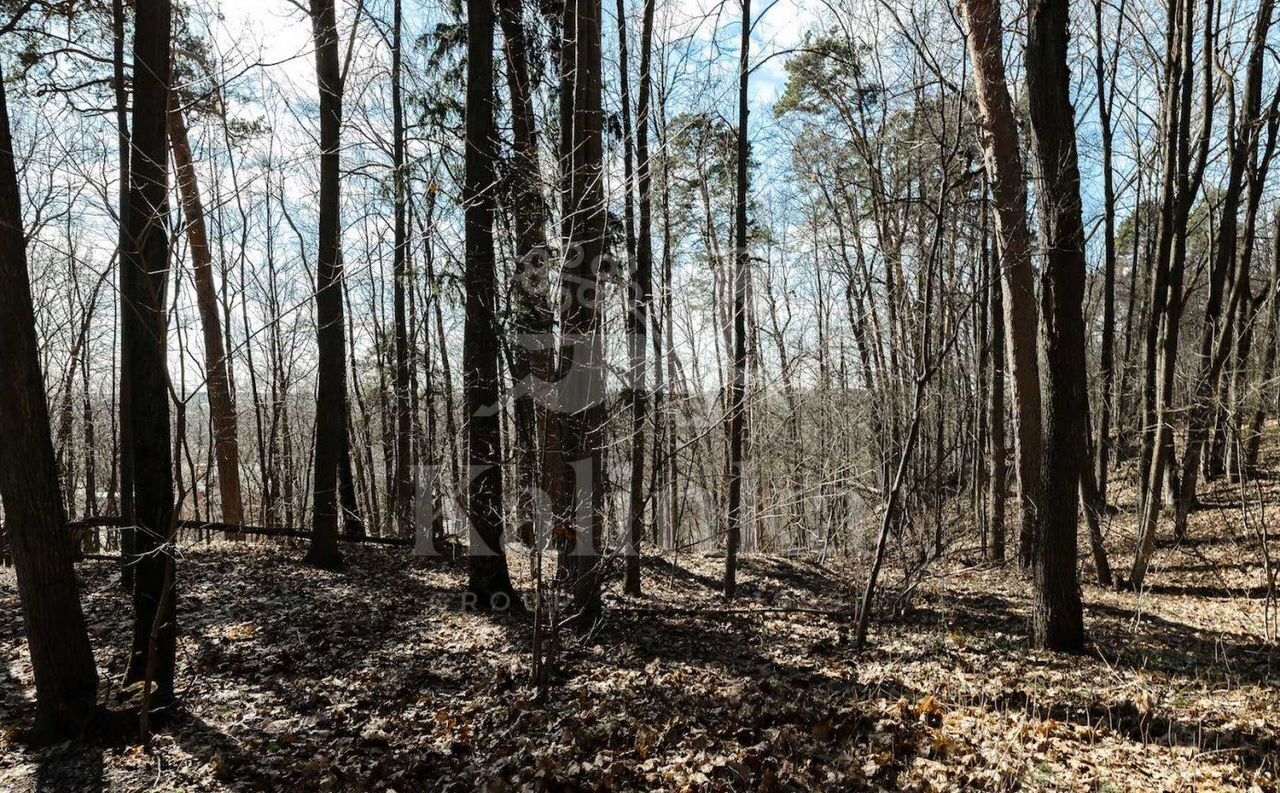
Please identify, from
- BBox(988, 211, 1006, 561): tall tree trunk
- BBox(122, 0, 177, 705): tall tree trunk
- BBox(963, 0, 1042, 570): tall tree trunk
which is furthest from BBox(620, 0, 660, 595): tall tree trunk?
BBox(988, 211, 1006, 561): tall tree trunk

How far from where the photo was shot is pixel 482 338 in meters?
7.23

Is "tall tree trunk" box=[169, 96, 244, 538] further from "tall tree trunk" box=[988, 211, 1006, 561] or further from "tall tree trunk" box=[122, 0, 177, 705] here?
"tall tree trunk" box=[988, 211, 1006, 561]

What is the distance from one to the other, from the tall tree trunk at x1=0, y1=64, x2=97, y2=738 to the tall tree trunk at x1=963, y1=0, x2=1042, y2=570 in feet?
24.5

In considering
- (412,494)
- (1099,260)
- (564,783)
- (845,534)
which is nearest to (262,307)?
(412,494)

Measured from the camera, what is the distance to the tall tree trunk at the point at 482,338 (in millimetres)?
7062

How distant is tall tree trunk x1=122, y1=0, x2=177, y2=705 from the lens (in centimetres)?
455

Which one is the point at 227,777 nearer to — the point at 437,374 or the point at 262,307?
the point at 437,374

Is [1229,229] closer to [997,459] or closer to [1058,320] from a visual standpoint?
[997,459]

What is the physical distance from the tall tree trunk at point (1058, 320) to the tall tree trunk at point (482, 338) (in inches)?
195

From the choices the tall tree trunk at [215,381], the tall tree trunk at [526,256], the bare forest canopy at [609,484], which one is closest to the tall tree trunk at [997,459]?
the bare forest canopy at [609,484]

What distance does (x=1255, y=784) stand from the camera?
11.1 ft

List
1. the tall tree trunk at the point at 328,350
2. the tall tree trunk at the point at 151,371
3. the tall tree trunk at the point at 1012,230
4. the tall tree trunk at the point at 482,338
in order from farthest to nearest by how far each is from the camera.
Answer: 1. the tall tree trunk at the point at 328,350
2. the tall tree trunk at the point at 1012,230
3. the tall tree trunk at the point at 482,338
4. the tall tree trunk at the point at 151,371

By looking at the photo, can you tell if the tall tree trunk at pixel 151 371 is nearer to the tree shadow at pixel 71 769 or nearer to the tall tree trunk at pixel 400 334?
the tree shadow at pixel 71 769

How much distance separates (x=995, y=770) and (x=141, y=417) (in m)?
5.71
